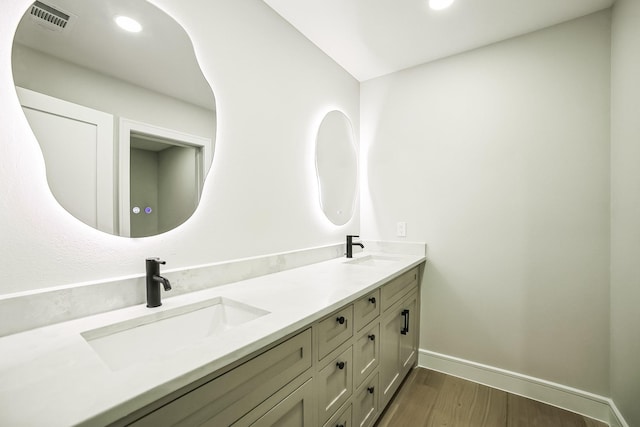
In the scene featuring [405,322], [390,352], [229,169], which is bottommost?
[390,352]

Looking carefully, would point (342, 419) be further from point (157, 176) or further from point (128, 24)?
point (128, 24)

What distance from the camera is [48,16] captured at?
885mm

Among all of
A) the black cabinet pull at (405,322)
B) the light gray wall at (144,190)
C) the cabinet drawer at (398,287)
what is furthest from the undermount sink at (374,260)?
the light gray wall at (144,190)

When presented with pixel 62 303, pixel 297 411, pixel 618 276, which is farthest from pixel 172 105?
pixel 618 276

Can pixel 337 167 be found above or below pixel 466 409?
above

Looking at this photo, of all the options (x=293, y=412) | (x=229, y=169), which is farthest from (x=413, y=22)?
(x=293, y=412)

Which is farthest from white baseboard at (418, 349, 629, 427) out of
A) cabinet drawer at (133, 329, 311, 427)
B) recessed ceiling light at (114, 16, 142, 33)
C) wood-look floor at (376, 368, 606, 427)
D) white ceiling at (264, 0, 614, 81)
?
recessed ceiling light at (114, 16, 142, 33)

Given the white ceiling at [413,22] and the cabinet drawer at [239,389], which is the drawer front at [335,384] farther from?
the white ceiling at [413,22]

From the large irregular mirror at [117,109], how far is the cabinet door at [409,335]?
1.53 m

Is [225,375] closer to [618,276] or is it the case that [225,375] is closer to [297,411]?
[297,411]

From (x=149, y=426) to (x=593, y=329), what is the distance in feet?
7.67

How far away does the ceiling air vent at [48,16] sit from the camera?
0.86 m

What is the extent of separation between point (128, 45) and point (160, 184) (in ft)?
1.75

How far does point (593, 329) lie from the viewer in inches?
66.9
